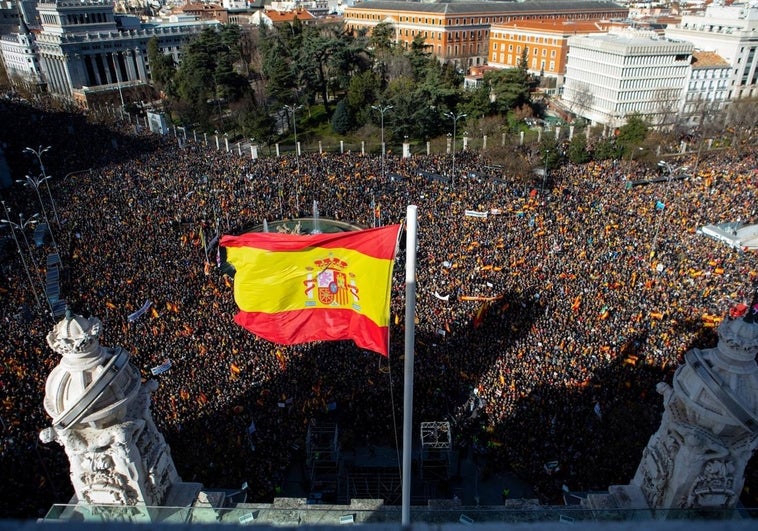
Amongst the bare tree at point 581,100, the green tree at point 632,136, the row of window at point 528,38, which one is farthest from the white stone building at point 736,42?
the green tree at point 632,136

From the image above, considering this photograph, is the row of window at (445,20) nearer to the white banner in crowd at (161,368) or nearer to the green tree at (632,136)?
the green tree at (632,136)

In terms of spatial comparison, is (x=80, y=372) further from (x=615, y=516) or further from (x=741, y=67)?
(x=741, y=67)

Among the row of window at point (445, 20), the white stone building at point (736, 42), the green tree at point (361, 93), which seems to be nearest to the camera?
the green tree at point (361, 93)

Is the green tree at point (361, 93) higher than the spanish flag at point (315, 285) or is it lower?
lower

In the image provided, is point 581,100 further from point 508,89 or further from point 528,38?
point 528,38

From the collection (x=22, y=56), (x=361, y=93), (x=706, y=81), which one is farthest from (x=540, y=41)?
(x=22, y=56)

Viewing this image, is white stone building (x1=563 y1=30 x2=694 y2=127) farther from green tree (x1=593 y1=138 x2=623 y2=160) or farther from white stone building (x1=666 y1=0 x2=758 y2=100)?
green tree (x1=593 y1=138 x2=623 y2=160)
